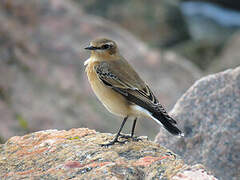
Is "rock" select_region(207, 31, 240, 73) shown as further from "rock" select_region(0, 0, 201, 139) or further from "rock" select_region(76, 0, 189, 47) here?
"rock" select_region(0, 0, 201, 139)

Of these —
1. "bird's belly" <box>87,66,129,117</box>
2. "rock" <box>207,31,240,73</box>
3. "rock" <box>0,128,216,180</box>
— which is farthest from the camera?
"rock" <box>207,31,240,73</box>

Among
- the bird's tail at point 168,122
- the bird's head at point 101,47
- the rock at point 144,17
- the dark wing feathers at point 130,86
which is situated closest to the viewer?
the bird's tail at point 168,122

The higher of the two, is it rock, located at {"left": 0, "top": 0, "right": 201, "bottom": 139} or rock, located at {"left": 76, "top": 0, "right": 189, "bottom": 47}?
rock, located at {"left": 76, "top": 0, "right": 189, "bottom": 47}

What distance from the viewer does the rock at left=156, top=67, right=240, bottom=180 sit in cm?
696

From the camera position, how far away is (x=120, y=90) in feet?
23.1

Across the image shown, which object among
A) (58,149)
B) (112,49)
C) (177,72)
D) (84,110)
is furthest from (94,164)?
(177,72)

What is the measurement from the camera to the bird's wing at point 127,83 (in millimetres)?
6814

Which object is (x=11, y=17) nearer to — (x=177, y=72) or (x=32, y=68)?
(x=32, y=68)

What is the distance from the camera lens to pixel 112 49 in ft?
25.2

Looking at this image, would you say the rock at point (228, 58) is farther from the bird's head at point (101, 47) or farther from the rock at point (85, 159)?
the rock at point (85, 159)

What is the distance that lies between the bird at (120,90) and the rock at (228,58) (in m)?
10.7

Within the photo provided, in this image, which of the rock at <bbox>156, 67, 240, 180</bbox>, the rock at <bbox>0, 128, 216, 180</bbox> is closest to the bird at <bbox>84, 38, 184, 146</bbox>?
the rock at <bbox>0, 128, 216, 180</bbox>

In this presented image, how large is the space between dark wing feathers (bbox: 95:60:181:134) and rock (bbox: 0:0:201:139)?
4.28 m

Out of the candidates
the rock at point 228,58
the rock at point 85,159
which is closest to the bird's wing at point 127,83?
the rock at point 85,159
